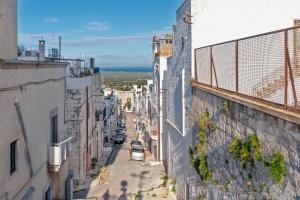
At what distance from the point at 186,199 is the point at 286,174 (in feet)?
32.5

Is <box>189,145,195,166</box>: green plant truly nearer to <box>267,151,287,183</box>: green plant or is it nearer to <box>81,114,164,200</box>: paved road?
<box>267,151,287,183</box>: green plant

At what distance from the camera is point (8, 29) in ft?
31.7

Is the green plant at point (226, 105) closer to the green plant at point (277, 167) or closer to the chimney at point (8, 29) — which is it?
the green plant at point (277, 167)

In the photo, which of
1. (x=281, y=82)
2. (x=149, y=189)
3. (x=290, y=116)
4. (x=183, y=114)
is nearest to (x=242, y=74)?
(x=281, y=82)

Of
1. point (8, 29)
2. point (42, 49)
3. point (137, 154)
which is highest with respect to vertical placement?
point (42, 49)

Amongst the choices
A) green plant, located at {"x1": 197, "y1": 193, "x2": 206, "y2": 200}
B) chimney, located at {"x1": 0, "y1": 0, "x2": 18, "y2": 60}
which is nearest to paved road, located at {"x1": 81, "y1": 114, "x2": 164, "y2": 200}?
green plant, located at {"x1": 197, "y1": 193, "x2": 206, "y2": 200}

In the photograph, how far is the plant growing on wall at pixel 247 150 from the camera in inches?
275

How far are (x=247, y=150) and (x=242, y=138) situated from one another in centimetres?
38

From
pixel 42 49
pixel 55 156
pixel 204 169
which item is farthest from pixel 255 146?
pixel 42 49

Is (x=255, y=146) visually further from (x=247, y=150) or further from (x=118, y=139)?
(x=118, y=139)

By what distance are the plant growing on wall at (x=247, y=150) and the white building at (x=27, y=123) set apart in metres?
4.83

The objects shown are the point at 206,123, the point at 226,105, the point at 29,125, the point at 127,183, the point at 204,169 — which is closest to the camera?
the point at 226,105

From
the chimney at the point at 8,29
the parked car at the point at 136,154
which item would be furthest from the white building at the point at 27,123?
the parked car at the point at 136,154

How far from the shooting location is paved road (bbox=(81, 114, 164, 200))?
21.0m
